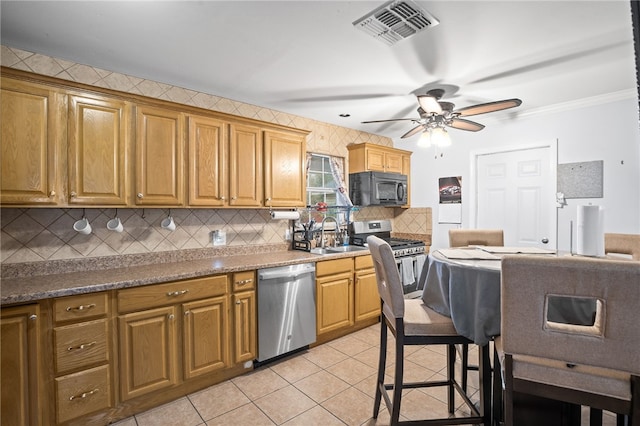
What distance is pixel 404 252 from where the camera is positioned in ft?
12.7

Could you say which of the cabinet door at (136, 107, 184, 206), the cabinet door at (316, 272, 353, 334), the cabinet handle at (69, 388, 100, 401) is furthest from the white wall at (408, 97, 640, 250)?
the cabinet handle at (69, 388, 100, 401)

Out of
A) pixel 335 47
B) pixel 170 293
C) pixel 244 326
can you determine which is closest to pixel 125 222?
pixel 170 293

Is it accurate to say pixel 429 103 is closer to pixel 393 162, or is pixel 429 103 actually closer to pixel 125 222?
pixel 393 162

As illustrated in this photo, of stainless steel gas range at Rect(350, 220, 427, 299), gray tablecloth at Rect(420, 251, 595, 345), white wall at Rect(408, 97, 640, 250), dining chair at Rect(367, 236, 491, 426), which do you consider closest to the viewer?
gray tablecloth at Rect(420, 251, 595, 345)

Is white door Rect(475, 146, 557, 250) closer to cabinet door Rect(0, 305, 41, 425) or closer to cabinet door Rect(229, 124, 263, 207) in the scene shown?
cabinet door Rect(229, 124, 263, 207)

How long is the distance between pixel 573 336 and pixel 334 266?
221cm

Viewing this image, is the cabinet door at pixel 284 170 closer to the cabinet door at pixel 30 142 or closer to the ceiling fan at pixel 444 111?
the ceiling fan at pixel 444 111

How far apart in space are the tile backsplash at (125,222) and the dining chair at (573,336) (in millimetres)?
2543

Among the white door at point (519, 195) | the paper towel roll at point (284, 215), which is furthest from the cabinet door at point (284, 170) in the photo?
the white door at point (519, 195)

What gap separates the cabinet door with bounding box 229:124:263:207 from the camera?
2.85 m

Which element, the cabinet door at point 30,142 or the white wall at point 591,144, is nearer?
the cabinet door at point 30,142

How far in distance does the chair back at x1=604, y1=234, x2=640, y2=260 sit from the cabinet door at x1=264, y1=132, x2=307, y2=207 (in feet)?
8.60

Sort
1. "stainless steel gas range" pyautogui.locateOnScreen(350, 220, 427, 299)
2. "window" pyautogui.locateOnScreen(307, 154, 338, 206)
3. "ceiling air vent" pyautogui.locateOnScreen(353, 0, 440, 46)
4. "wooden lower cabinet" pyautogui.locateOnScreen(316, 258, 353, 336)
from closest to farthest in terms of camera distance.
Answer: "ceiling air vent" pyautogui.locateOnScreen(353, 0, 440, 46) < "wooden lower cabinet" pyautogui.locateOnScreen(316, 258, 353, 336) < "stainless steel gas range" pyautogui.locateOnScreen(350, 220, 427, 299) < "window" pyautogui.locateOnScreen(307, 154, 338, 206)

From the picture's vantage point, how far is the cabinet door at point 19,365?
164 cm
